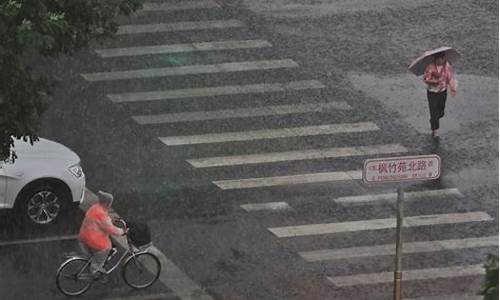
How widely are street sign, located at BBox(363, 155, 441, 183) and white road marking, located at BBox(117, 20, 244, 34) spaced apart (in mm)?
12163

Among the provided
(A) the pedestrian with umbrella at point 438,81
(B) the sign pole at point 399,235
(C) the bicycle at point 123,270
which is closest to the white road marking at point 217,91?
(A) the pedestrian with umbrella at point 438,81

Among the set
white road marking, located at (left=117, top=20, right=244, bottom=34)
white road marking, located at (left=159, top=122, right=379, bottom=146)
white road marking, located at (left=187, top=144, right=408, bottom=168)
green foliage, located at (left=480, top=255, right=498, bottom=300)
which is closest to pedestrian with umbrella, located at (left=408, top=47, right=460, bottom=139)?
white road marking, located at (left=187, top=144, right=408, bottom=168)

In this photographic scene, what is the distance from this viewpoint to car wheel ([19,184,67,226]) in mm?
21312

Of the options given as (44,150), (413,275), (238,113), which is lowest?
(413,275)

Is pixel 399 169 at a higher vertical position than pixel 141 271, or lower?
higher

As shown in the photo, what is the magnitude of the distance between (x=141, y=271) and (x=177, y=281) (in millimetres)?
512

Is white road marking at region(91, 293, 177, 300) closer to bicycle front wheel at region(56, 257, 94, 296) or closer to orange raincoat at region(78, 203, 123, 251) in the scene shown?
bicycle front wheel at region(56, 257, 94, 296)

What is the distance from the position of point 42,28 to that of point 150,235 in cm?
509

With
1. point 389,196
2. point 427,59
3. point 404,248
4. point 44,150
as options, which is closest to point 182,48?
point 427,59

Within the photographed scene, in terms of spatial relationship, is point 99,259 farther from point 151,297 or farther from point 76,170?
point 76,170

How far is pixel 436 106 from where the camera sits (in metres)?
24.4

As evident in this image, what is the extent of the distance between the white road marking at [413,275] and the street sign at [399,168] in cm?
340

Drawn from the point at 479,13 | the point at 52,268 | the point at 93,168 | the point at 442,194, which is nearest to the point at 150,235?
the point at 52,268

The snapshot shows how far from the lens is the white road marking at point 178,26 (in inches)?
1125
